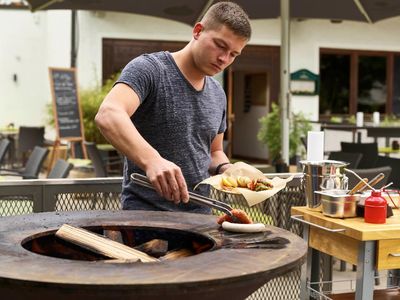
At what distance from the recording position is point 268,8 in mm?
6824

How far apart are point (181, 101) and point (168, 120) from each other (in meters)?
0.09

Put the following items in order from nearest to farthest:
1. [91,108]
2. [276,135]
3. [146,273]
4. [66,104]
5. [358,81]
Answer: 1. [146,273]
2. [276,135]
3. [66,104]
4. [91,108]
5. [358,81]

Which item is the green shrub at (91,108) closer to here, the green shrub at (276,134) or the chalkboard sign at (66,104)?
the chalkboard sign at (66,104)

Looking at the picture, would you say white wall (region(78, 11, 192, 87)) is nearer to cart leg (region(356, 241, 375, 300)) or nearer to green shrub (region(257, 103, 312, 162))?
green shrub (region(257, 103, 312, 162))

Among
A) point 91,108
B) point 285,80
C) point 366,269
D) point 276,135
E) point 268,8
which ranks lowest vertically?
point 366,269

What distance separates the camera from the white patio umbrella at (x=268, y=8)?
6.36 metres

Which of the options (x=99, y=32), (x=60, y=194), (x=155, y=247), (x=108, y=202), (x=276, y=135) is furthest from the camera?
(x=99, y=32)

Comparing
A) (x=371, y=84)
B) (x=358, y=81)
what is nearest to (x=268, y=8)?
(x=358, y=81)

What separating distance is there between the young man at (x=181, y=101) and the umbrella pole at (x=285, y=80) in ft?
10.6

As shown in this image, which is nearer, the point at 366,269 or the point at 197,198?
the point at 197,198

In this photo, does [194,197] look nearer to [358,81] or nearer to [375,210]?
[375,210]

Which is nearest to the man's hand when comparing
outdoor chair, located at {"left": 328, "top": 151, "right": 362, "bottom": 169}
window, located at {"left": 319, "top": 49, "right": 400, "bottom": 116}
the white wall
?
outdoor chair, located at {"left": 328, "top": 151, "right": 362, "bottom": 169}

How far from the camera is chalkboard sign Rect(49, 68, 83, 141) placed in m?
10.4

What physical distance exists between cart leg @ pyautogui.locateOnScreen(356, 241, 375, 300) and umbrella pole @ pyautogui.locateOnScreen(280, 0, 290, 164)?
10.5ft
